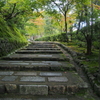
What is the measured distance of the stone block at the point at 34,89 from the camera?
1885mm

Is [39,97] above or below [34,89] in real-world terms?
below

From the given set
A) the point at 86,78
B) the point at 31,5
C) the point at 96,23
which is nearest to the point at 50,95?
the point at 86,78

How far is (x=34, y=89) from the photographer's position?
1.89 m

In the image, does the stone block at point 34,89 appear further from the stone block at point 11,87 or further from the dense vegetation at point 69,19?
the dense vegetation at point 69,19

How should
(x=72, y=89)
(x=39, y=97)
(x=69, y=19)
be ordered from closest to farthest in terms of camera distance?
(x=39, y=97), (x=72, y=89), (x=69, y=19)

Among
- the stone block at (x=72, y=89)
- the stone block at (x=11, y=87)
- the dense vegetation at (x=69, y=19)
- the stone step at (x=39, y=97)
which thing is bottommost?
the stone step at (x=39, y=97)

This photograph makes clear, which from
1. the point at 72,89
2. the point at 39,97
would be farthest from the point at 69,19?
the point at 39,97

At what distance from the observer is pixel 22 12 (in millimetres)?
6859

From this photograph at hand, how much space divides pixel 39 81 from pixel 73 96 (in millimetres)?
719

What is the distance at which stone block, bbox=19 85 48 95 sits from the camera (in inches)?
74.2

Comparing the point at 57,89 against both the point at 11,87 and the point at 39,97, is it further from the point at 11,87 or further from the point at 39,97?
the point at 11,87

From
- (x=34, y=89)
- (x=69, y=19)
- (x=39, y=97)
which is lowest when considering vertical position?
(x=39, y=97)

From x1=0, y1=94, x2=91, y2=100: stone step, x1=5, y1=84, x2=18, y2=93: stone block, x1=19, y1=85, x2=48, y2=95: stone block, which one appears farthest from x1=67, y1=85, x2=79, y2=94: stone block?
x1=5, y1=84, x2=18, y2=93: stone block

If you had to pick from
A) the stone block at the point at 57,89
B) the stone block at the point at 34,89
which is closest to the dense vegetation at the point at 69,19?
the stone block at the point at 57,89
